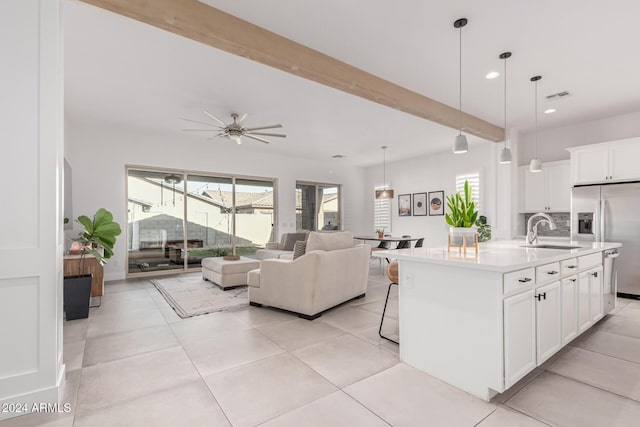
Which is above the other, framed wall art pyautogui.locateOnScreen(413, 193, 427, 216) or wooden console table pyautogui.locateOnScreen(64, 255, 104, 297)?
framed wall art pyautogui.locateOnScreen(413, 193, 427, 216)

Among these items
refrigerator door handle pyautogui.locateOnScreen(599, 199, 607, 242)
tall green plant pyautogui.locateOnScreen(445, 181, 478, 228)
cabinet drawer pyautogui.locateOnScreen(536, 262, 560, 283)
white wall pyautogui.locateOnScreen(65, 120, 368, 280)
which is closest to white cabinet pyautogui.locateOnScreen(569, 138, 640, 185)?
refrigerator door handle pyautogui.locateOnScreen(599, 199, 607, 242)

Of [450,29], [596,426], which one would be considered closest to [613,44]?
[450,29]

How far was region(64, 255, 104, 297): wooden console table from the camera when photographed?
3764mm

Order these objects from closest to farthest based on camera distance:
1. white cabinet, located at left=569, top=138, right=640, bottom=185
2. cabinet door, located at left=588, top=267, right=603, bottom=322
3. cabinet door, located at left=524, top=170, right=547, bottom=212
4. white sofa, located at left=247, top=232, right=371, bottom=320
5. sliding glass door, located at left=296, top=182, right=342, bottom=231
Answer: cabinet door, located at left=588, top=267, right=603, bottom=322 < white sofa, located at left=247, top=232, right=371, bottom=320 < white cabinet, located at left=569, top=138, right=640, bottom=185 < cabinet door, located at left=524, top=170, right=547, bottom=212 < sliding glass door, located at left=296, top=182, right=342, bottom=231

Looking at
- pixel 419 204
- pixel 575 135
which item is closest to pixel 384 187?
pixel 419 204

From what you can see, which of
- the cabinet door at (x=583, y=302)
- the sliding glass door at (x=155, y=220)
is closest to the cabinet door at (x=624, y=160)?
the cabinet door at (x=583, y=302)

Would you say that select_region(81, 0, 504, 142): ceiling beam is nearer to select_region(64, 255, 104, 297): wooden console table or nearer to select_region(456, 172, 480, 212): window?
select_region(64, 255, 104, 297): wooden console table

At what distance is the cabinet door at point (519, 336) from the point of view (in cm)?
194

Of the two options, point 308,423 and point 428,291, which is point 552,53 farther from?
point 308,423

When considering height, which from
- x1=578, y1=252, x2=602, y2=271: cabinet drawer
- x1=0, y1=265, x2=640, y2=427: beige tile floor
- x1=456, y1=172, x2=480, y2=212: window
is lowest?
x1=0, y1=265, x2=640, y2=427: beige tile floor

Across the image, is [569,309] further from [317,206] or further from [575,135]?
[317,206]

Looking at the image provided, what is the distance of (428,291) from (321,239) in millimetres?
1674

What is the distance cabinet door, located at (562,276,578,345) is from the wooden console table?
505 cm

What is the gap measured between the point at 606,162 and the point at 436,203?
11.5 feet
